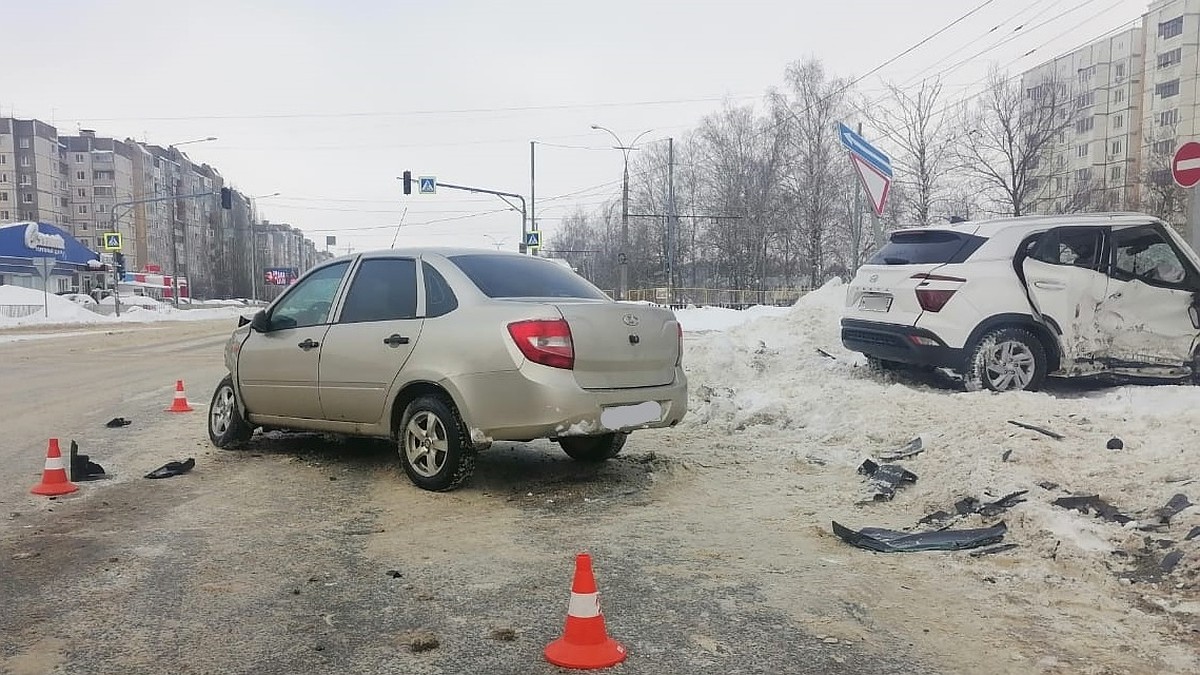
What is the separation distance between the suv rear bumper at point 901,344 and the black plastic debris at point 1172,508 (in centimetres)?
365

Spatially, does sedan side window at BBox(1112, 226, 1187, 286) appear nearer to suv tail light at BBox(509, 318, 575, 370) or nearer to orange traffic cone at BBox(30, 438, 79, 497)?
suv tail light at BBox(509, 318, 575, 370)

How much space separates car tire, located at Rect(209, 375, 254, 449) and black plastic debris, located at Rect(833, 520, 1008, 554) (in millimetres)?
5049

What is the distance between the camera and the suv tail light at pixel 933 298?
8047 mm

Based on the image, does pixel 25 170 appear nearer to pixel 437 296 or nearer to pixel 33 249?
pixel 33 249

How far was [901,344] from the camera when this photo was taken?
839cm

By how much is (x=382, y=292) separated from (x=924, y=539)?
3.97m

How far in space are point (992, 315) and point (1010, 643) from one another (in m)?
5.37

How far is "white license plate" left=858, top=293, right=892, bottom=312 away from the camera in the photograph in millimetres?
8680

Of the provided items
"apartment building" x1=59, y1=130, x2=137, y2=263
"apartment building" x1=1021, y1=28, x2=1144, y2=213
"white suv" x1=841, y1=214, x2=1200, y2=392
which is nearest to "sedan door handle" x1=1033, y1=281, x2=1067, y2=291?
"white suv" x1=841, y1=214, x2=1200, y2=392

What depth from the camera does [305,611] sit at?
3.49 meters

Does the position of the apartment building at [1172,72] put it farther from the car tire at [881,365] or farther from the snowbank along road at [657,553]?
the snowbank along road at [657,553]

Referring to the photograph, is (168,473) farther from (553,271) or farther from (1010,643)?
(1010,643)

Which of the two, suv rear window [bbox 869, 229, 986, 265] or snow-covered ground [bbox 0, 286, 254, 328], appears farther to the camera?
snow-covered ground [bbox 0, 286, 254, 328]

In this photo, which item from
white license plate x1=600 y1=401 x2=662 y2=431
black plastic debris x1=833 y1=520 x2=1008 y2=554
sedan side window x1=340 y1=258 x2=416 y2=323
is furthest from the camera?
sedan side window x1=340 y1=258 x2=416 y2=323
